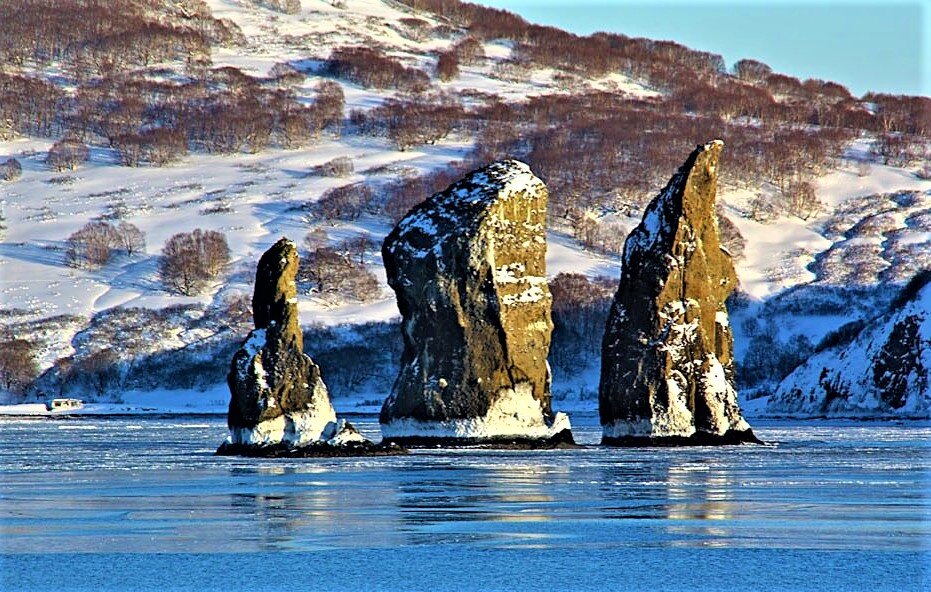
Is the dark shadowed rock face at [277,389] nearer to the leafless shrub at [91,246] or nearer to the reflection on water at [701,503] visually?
the reflection on water at [701,503]

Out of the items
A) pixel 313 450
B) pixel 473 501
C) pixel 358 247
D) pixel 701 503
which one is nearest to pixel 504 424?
pixel 313 450

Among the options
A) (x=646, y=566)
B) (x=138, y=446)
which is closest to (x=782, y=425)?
(x=138, y=446)

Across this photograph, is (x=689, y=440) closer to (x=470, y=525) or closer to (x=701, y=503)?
(x=701, y=503)

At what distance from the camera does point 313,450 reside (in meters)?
52.7

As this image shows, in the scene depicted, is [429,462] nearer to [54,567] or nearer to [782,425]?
[54,567]

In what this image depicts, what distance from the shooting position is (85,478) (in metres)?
41.4

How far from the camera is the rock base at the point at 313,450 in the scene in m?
52.3

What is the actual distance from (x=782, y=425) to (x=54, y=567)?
224 feet

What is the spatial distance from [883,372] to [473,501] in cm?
6797

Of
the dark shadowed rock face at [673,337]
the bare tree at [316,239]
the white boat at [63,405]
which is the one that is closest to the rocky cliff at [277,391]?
the dark shadowed rock face at [673,337]

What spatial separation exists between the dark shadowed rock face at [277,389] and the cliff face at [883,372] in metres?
49.5

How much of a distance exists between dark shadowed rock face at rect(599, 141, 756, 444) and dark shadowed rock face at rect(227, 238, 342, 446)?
11.9 metres

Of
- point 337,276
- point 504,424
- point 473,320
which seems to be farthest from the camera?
point 337,276

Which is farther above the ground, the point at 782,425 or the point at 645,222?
the point at 645,222
